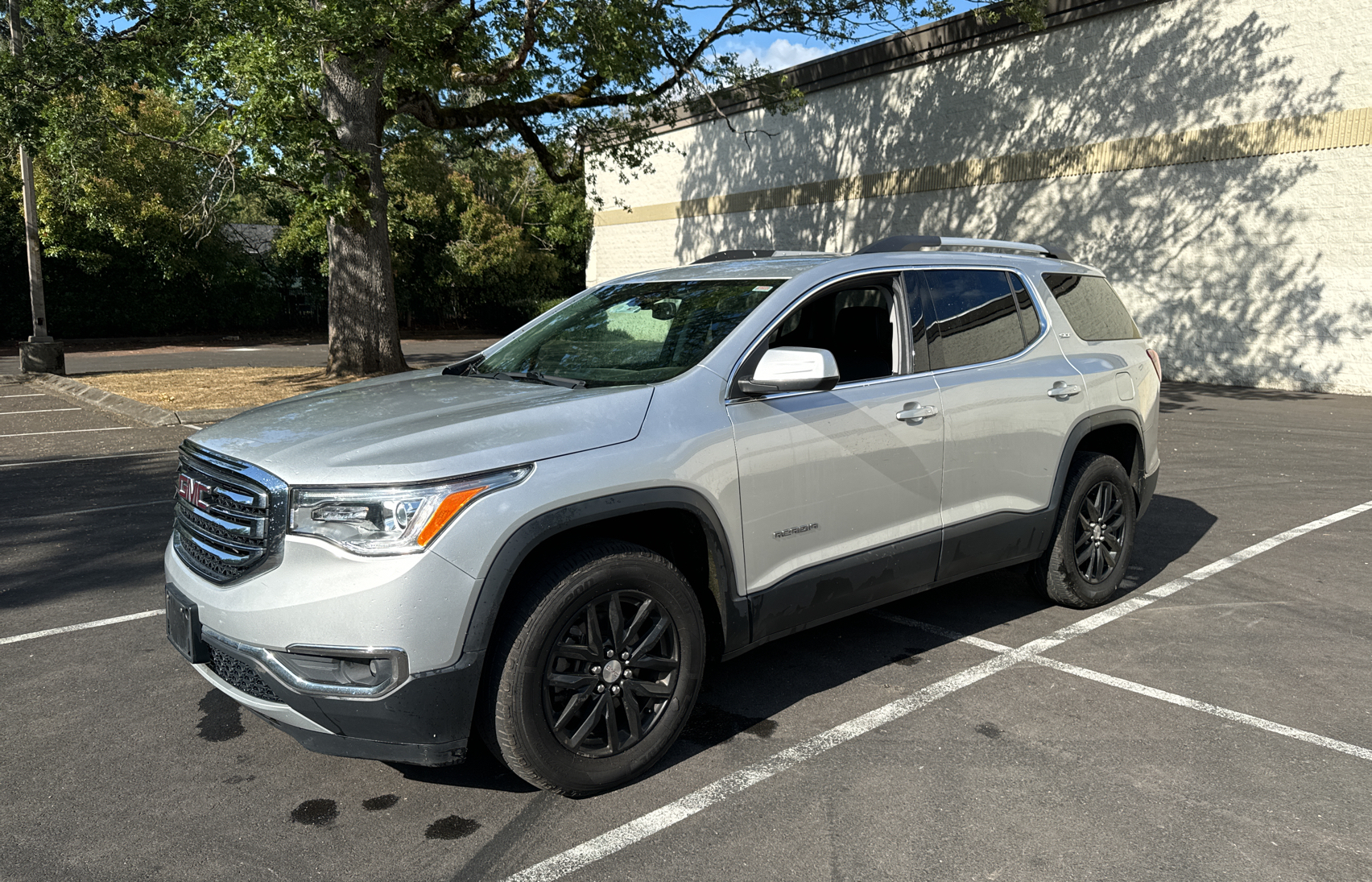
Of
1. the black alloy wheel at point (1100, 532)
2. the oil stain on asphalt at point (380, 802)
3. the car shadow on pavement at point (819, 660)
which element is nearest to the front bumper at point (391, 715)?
the oil stain on asphalt at point (380, 802)

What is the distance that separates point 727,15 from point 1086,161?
7.04 m

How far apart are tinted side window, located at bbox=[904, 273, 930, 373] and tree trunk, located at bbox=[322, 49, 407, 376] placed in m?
11.9

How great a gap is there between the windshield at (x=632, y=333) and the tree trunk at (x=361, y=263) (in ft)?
36.3

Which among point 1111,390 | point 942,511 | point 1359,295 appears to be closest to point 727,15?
point 1359,295

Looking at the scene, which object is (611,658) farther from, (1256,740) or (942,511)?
(1256,740)

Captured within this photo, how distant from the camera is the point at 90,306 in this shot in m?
26.8

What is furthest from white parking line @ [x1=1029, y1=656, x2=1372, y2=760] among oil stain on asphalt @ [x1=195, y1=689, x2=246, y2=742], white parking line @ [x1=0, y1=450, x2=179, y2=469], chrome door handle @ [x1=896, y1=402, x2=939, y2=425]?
white parking line @ [x1=0, y1=450, x2=179, y2=469]

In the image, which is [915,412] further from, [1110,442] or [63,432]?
[63,432]

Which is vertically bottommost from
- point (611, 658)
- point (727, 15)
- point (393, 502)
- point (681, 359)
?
point (611, 658)

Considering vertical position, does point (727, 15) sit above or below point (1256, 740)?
above

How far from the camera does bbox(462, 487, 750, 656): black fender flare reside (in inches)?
120

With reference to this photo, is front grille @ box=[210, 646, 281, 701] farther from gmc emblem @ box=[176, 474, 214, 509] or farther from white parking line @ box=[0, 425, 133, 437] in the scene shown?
white parking line @ box=[0, 425, 133, 437]

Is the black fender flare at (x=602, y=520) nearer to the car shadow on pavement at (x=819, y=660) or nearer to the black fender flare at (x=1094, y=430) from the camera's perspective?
the car shadow on pavement at (x=819, y=660)

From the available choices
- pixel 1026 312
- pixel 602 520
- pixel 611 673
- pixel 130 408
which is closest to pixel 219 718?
pixel 611 673
